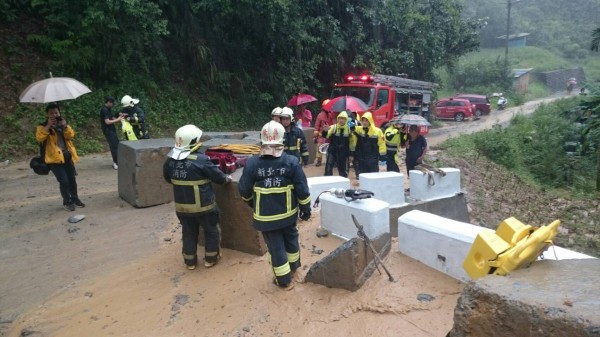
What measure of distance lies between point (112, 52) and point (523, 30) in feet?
201

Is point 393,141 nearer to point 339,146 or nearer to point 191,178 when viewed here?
point 339,146

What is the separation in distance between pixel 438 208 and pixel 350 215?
2211 millimetres

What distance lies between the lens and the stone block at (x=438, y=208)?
5914mm

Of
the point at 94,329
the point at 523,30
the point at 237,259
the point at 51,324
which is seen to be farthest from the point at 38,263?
the point at 523,30

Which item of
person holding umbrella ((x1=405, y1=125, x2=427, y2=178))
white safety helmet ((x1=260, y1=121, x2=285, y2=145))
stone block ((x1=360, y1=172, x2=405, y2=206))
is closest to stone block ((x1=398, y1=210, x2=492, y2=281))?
stone block ((x1=360, y1=172, x2=405, y2=206))

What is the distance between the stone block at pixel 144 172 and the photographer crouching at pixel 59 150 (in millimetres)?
766

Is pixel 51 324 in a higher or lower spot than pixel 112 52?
lower

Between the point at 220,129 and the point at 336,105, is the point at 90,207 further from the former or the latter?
the point at 220,129

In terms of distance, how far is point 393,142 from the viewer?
25.3 ft

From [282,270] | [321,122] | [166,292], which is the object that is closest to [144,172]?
[166,292]

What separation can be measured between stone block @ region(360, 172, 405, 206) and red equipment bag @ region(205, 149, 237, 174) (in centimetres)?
183

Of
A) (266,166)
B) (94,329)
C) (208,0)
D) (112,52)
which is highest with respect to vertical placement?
(208,0)

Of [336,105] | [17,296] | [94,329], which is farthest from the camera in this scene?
[336,105]

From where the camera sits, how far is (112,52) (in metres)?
13.0
